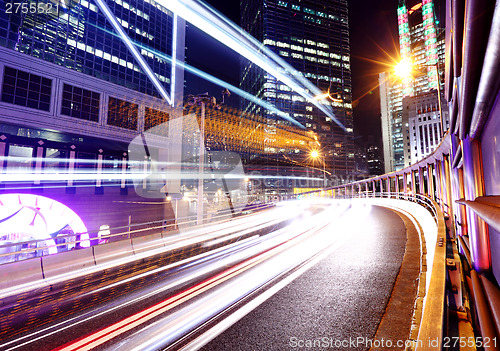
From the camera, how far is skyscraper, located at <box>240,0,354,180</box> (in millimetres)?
130625

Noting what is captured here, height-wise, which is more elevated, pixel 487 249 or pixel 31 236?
pixel 487 249

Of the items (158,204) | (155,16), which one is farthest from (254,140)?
(158,204)

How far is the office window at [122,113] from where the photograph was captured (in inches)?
1407

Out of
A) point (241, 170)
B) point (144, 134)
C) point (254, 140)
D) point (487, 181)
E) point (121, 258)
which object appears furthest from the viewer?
point (254, 140)

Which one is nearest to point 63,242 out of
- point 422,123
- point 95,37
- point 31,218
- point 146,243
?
point 31,218

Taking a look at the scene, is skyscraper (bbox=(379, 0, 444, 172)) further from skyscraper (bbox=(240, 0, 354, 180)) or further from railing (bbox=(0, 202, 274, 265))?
railing (bbox=(0, 202, 274, 265))

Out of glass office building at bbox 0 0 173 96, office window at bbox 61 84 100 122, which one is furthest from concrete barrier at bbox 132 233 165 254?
glass office building at bbox 0 0 173 96

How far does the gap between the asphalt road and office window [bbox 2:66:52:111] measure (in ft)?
119

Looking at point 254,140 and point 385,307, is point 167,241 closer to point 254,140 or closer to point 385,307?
point 385,307

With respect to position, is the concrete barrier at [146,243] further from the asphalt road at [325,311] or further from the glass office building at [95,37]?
the glass office building at [95,37]

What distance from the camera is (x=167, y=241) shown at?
1283cm

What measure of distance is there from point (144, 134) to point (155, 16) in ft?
98.0

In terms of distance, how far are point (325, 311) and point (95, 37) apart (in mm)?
49495

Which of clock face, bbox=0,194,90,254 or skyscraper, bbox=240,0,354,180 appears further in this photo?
skyscraper, bbox=240,0,354,180
